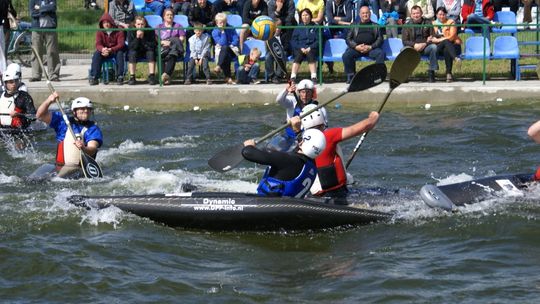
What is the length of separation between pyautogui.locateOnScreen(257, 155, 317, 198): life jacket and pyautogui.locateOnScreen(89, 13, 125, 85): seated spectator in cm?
908

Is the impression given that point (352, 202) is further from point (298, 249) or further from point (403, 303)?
point (403, 303)

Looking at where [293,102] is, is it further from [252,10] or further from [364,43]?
[252,10]

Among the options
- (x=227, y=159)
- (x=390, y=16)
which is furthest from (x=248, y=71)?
(x=227, y=159)

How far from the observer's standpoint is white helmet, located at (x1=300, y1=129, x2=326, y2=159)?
10.5m

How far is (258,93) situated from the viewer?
19.0m

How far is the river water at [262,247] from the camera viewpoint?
9414 millimetres

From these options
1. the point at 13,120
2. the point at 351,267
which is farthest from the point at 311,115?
the point at 13,120

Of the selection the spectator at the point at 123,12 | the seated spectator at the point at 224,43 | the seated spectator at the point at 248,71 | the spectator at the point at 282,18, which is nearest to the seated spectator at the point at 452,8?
the spectator at the point at 282,18

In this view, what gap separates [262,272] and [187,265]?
697 millimetres

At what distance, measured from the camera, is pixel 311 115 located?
11258mm

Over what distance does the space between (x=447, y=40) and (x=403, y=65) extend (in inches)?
254

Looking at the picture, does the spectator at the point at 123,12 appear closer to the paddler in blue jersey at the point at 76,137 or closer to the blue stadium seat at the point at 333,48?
the blue stadium seat at the point at 333,48

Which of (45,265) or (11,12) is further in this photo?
(11,12)

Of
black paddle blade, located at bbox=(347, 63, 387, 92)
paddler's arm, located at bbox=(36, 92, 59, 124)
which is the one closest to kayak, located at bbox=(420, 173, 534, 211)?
black paddle blade, located at bbox=(347, 63, 387, 92)
